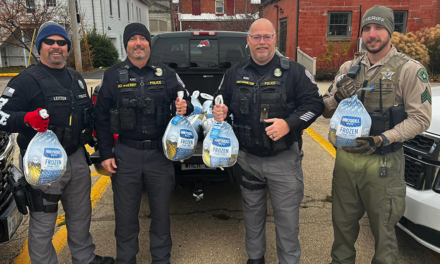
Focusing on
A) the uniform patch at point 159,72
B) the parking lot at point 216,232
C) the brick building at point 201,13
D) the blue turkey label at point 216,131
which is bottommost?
the parking lot at point 216,232

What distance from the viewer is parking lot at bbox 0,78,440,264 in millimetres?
2865

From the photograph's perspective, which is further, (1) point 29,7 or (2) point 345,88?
(1) point 29,7

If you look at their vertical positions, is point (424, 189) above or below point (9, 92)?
below

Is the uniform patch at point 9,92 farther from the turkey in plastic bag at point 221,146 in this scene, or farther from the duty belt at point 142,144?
the turkey in plastic bag at point 221,146

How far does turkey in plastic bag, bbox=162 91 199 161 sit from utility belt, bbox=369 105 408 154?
1.30 m

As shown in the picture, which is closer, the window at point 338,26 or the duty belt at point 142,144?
the duty belt at point 142,144

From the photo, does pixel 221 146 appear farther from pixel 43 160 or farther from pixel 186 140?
pixel 43 160

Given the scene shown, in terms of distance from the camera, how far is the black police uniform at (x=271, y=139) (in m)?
2.46

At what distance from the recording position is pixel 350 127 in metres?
2.23

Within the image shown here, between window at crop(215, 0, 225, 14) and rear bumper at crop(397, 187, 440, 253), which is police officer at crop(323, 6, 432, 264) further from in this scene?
window at crop(215, 0, 225, 14)

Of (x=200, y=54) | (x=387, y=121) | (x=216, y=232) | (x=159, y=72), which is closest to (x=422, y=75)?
(x=387, y=121)

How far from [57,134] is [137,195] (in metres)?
0.76

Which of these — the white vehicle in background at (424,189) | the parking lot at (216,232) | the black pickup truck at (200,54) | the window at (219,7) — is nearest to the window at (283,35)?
the window at (219,7)

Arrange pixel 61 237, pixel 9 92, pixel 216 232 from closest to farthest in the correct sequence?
1. pixel 9 92
2. pixel 61 237
3. pixel 216 232
